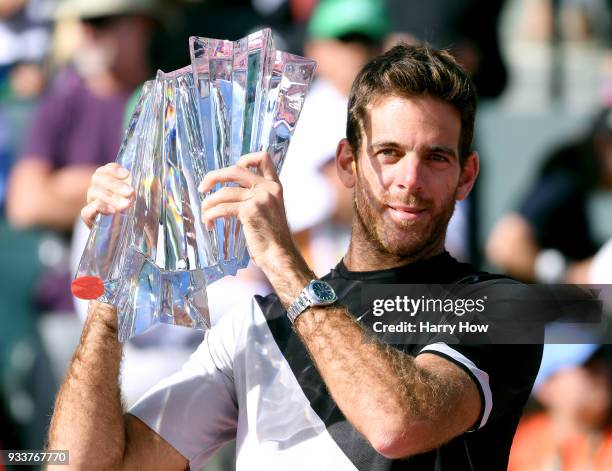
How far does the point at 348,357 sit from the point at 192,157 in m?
0.58

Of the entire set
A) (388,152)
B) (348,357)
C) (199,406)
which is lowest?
(199,406)

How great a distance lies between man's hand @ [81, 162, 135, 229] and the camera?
2574 mm

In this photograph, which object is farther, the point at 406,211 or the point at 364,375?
the point at 406,211

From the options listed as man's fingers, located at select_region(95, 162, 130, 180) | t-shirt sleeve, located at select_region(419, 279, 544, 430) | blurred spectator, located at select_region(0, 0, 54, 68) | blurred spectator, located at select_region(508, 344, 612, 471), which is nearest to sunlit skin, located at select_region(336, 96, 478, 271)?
t-shirt sleeve, located at select_region(419, 279, 544, 430)

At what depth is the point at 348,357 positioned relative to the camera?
2.32 m

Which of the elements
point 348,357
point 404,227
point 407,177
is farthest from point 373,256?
point 348,357

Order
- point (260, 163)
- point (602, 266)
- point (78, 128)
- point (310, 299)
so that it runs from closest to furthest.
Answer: point (310, 299)
point (260, 163)
point (602, 266)
point (78, 128)

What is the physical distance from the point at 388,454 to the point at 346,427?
0.25m

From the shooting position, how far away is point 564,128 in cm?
578

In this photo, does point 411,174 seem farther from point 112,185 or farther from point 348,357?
point 112,185

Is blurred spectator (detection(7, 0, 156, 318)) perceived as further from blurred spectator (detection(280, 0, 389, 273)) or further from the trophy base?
the trophy base

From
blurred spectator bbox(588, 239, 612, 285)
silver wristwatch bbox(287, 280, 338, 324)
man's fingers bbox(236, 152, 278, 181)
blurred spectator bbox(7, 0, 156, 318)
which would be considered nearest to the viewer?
silver wristwatch bbox(287, 280, 338, 324)

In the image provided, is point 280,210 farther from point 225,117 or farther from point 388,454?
point 388,454

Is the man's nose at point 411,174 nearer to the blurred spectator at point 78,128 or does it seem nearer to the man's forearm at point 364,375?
the man's forearm at point 364,375
